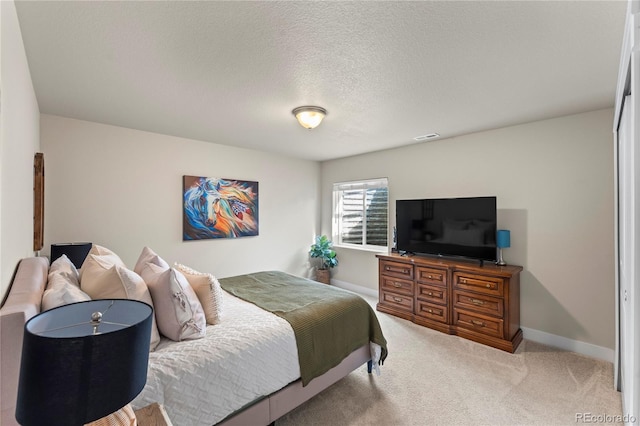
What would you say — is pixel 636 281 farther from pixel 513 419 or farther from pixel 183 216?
pixel 183 216

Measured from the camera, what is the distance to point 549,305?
10.3 ft

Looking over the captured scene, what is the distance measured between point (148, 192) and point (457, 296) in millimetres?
4019

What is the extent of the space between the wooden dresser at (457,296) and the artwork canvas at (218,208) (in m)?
2.21

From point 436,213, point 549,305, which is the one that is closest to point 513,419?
point 549,305

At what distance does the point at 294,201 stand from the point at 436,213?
252cm

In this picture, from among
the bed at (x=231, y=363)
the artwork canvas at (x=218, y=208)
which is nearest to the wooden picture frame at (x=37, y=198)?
the bed at (x=231, y=363)

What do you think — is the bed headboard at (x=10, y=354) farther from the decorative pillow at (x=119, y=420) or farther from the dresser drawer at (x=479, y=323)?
the dresser drawer at (x=479, y=323)

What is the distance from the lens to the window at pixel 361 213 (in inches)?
189

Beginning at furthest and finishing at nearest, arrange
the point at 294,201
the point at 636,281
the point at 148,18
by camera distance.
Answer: the point at 294,201, the point at 148,18, the point at 636,281

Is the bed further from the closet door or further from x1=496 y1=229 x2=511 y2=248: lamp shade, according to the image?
x1=496 y1=229 x2=511 y2=248: lamp shade

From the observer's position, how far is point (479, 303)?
3.18m

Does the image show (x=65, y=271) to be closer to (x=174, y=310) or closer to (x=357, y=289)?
(x=174, y=310)

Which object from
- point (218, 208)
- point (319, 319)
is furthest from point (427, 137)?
point (218, 208)

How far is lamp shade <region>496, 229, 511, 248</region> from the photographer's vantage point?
324 centimetres
